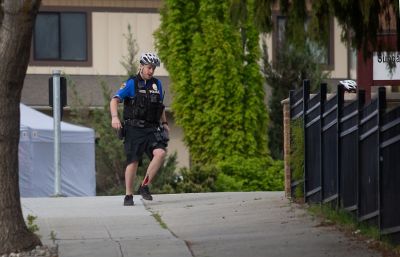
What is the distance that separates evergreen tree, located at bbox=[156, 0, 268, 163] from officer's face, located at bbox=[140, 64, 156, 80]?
9936 mm

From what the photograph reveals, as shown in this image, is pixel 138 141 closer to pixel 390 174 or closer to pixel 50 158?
pixel 390 174

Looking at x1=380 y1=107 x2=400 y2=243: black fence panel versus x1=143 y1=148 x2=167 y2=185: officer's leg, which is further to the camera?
x1=143 y1=148 x2=167 y2=185: officer's leg

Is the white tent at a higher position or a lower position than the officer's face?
lower

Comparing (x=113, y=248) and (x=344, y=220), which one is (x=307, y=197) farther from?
(x=113, y=248)

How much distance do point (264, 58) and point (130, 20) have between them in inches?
190

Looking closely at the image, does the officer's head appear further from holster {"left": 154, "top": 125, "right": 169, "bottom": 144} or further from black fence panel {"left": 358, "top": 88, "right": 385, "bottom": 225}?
black fence panel {"left": 358, "top": 88, "right": 385, "bottom": 225}

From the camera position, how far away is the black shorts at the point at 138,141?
1183 cm

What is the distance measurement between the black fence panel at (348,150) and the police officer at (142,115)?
7.93ft

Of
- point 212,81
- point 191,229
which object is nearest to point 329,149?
point 191,229

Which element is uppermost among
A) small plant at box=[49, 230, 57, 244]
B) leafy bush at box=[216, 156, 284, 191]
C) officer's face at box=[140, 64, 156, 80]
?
officer's face at box=[140, 64, 156, 80]

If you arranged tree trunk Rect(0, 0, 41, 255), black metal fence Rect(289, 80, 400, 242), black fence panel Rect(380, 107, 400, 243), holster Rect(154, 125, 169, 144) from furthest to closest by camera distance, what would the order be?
holster Rect(154, 125, 169, 144) < black metal fence Rect(289, 80, 400, 242) < black fence panel Rect(380, 107, 400, 243) < tree trunk Rect(0, 0, 41, 255)

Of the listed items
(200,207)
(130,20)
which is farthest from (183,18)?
(200,207)

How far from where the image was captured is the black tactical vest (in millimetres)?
11727

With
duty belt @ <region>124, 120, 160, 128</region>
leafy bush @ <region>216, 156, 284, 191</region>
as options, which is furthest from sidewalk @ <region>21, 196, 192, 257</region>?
leafy bush @ <region>216, 156, 284, 191</region>
